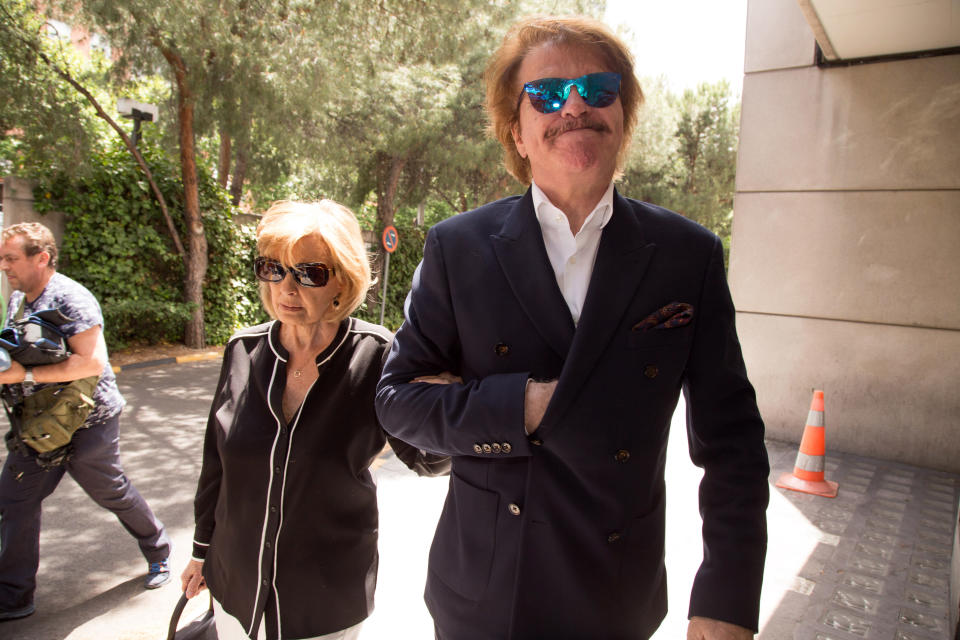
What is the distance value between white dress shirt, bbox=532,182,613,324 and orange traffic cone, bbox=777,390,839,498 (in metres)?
4.91

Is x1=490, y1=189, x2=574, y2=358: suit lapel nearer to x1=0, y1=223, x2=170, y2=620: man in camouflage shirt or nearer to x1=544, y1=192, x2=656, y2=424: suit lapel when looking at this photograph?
x1=544, y1=192, x2=656, y2=424: suit lapel

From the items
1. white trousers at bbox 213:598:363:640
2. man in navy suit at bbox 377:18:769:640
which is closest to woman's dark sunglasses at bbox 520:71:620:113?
man in navy suit at bbox 377:18:769:640

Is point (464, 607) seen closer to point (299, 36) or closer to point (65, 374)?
point (65, 374)

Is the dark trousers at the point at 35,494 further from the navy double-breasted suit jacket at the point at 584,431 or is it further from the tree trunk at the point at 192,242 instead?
the tree trunk at the point at 192,242

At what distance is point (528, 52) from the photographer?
150 cm

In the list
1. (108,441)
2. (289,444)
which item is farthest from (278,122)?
(289,444)

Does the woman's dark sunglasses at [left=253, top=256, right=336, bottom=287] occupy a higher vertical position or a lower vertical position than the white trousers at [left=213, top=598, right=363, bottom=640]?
higher

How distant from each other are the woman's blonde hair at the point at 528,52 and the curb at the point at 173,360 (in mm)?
9612

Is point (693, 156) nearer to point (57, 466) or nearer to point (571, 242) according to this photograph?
point (57, 466)

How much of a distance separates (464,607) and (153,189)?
11604 millimetres

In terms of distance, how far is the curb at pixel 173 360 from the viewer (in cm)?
977

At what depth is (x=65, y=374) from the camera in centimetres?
327

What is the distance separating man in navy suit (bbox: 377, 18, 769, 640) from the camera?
1245mm

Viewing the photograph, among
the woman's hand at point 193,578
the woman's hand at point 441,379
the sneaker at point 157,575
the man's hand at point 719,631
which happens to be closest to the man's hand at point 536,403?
the woman's hand at point 441,379
